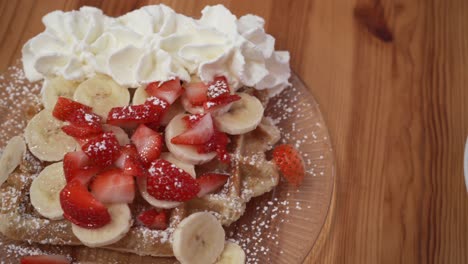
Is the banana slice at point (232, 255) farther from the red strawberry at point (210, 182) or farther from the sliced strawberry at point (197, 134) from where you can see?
the sliced strawberry at point (197, 134)

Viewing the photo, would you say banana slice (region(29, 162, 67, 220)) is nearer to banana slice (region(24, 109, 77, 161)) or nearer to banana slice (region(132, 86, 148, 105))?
banana slice (region(24, 109, 77, 161))

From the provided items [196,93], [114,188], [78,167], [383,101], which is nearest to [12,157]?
[78,167]

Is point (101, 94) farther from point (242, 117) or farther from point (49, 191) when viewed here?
point (242, 117)

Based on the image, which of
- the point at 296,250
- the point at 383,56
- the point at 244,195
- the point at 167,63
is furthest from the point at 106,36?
the point at 383,56

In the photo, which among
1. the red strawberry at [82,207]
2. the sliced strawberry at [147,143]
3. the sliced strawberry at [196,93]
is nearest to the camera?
the red strawberry at [82,207]

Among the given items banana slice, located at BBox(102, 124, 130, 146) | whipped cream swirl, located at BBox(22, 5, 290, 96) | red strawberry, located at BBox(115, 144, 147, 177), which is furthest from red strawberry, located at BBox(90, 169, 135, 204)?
whipped cream swirl, located at BBox(22, 5, 290, 96)

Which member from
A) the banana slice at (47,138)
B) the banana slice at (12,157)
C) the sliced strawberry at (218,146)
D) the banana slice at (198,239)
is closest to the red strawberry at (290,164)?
the sliced strawberry at (218,146)
